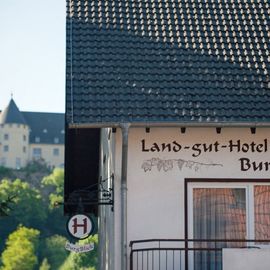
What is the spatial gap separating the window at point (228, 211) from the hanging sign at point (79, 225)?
1586 millimetres

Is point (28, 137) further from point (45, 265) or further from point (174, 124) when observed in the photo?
point (174, 124)

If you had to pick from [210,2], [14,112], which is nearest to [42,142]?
[14,112]

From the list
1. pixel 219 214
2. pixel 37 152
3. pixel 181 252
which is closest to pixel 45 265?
pixel 37 152

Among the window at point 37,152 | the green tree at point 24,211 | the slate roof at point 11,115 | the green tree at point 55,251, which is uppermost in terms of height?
the slate roof at point 11,115

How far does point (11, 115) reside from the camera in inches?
7328

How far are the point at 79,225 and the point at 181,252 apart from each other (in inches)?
65.4

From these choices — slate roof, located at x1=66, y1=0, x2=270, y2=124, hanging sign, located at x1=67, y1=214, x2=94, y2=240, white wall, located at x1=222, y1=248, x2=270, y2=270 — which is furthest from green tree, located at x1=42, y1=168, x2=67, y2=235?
white wall, located at x1=222, y1=248, x2=270, y2=270

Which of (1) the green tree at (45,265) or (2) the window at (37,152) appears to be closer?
(1) the green tree at (45,265)

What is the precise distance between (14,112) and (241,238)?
175418mm

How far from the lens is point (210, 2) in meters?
15.7

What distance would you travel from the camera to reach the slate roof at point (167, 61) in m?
13.0

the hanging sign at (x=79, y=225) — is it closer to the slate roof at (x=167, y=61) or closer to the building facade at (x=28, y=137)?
the slate roof at (x=167, y=61)

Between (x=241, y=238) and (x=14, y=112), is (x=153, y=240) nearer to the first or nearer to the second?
(x=241, y=238)

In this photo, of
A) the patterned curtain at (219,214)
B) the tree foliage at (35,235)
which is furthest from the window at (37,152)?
the patterned curtain at (219,214)
